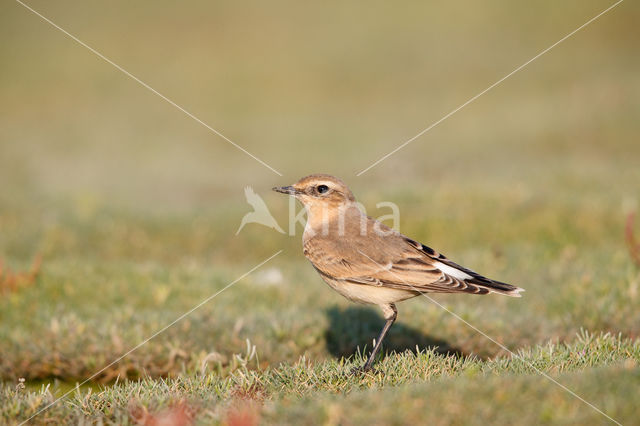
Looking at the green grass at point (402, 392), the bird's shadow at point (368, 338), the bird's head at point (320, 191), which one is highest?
the bird's head at point (320, 191)

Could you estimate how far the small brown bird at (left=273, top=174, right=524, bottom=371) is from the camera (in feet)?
21.1

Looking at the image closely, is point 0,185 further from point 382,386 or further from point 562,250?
point 382,386

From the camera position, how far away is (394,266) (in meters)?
6.71

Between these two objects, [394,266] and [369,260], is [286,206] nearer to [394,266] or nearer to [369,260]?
[369,260]

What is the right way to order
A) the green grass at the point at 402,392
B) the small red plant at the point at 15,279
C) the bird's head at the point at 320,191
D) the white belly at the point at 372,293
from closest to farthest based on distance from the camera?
the green grass at the point at 402,392
the white belly at the point at 372,293
the bird's head at the point at 320,191
the small red plant at the point at 15,279

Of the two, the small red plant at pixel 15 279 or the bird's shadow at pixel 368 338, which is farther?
the small red plant at pixel 15 279

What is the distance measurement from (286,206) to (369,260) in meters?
→ 7.22

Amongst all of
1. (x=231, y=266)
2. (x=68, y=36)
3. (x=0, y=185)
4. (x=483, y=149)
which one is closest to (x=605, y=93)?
(x=483, y=149)

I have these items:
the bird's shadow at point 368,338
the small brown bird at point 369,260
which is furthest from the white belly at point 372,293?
the bird's shadow at point 368,338

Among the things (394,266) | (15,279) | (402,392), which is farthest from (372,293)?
(15,279)

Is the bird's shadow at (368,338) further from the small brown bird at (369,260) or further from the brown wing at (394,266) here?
the brown wing at (394,266)

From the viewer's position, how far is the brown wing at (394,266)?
20.9 feet

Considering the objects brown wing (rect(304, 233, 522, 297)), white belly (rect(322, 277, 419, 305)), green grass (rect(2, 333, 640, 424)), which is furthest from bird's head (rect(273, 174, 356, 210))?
green grass (rect(2, 333, 640, 424))

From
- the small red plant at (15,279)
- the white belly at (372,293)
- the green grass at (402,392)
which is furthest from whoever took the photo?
the small red plant at (15,279)
